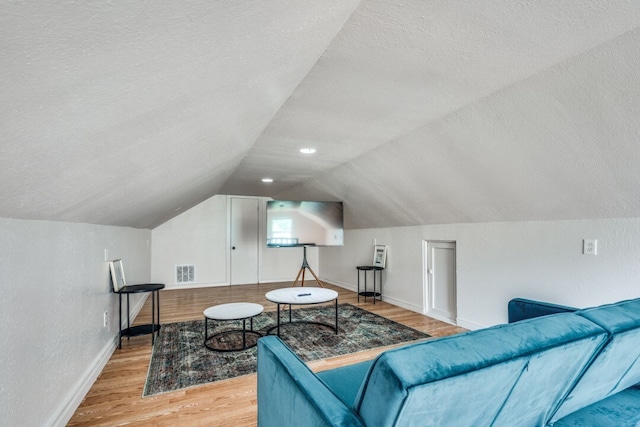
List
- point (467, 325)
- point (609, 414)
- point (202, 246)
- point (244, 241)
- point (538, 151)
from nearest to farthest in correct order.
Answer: point (609, 414) < point (538, 151) < point (467, 325) < point (202, 246) < point (244, 241)

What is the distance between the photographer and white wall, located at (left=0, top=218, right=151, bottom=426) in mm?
1384

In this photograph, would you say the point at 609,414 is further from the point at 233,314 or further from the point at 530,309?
the point at 233,314

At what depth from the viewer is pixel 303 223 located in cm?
544

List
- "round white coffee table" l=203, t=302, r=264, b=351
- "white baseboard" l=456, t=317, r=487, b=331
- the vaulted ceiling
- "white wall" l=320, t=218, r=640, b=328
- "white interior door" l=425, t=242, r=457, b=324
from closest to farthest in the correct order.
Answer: the vaulted ceiling
"white wall" l=320, t=218, r=640, b=328
"round white coffee table" l=203, t=302, r=264, b=351
"white baseboard" l=456, t=317, r=487, b=331
"white interior door" l=425, t=242, r=457, b=324

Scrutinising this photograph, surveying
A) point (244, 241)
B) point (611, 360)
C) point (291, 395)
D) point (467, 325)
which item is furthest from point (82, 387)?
point (244, 241)

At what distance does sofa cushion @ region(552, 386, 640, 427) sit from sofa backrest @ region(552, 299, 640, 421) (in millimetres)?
35

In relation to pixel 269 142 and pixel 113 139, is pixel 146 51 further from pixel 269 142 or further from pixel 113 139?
pixel 269 142

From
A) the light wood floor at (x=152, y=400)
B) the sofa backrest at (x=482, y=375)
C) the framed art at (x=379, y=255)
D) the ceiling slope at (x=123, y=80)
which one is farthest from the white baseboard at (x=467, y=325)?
the ceiling slope at (x=123, y=80)

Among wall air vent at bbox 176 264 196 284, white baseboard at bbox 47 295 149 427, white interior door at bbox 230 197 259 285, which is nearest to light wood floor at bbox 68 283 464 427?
white baseboard at bbox 47 295 149 427

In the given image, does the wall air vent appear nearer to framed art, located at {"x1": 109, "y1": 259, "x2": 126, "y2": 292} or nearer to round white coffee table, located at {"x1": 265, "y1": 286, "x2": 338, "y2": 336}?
framed art, located at {"x1": 109, "y1": 259, "x2": 126, "y2": 292}

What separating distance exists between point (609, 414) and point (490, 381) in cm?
103

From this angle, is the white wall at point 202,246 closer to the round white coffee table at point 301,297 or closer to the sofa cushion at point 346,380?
the round white coffee table at point 301,297

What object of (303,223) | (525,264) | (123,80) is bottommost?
(525,264)

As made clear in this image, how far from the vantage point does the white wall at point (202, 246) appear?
21.4 feet
